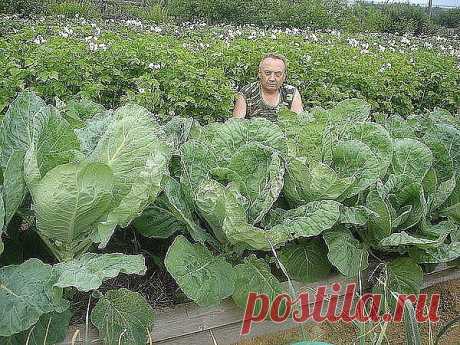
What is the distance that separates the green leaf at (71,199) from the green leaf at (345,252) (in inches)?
35.2

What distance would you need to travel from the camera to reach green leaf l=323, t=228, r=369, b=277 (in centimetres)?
235

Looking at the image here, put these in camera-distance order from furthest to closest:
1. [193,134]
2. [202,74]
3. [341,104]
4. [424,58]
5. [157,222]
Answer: [424,58] < [202,74] < [341,104] < [193,134] < [157,222]

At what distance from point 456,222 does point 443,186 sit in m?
0.18

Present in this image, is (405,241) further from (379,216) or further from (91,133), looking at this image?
(91,133)

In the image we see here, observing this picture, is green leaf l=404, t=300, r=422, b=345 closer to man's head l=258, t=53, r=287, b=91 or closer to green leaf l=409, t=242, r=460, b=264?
green leaf l=409, t=242, r=460, b=264

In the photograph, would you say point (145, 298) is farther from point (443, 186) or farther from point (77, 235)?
point (443, 186)

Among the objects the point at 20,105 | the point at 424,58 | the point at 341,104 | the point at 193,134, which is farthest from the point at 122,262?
the point at 424,58

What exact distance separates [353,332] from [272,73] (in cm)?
224

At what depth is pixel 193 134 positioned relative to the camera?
2.60 m

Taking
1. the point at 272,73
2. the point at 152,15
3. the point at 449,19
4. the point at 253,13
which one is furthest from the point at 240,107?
the point at 449,19

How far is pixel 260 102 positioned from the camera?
4531mm

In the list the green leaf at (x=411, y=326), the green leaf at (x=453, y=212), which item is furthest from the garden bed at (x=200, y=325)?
the green leaf at (x=453, y=212)

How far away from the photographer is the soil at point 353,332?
242 centimetres

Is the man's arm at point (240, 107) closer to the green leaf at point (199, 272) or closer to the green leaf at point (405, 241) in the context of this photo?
the green leaf at point (405, 241)
